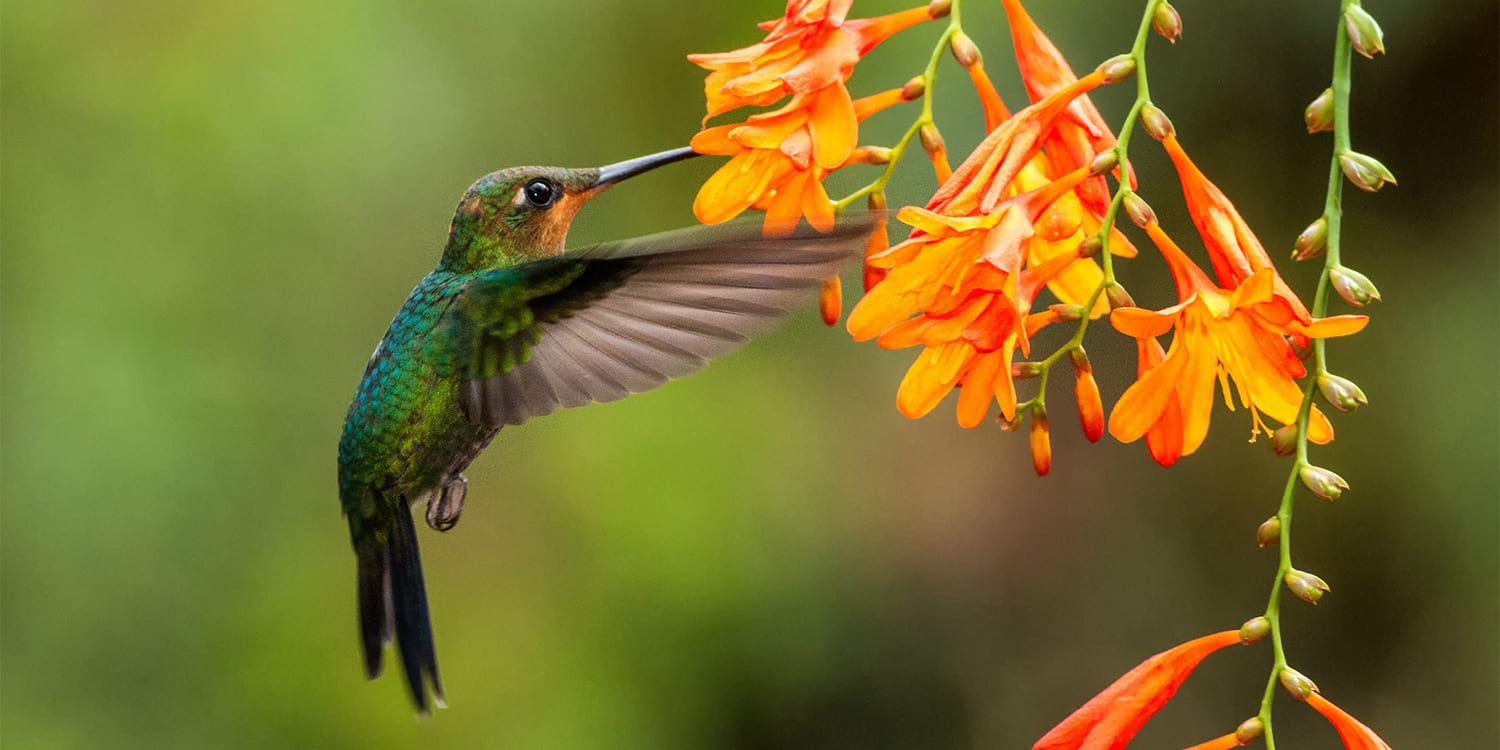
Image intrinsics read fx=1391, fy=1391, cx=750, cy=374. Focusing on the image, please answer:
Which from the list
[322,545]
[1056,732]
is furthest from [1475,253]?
[322,545]

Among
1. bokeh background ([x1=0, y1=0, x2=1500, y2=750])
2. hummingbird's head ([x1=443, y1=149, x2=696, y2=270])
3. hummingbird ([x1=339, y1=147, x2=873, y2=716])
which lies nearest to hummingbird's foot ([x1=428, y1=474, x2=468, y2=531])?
hummingbird ([x1=339, y1=147, x2=873, y2=716])

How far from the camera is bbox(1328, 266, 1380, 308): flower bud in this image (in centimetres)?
124

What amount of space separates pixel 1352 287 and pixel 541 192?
3.30ft

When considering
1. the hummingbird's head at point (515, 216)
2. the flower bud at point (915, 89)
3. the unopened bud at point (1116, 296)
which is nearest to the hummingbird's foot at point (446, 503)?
the hummingbird's head at point (515, 216)

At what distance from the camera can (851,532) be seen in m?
3.67

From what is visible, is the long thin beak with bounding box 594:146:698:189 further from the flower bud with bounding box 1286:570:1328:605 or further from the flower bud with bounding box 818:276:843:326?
the flower bud with bounding box 1286:570:1328:605

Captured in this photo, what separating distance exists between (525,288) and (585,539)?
2132 mm

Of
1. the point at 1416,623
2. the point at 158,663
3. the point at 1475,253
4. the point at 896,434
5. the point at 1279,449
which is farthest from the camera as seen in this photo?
the point at 896,434

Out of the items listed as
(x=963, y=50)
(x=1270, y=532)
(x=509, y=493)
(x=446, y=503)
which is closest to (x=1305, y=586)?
(x=1270, y=532)

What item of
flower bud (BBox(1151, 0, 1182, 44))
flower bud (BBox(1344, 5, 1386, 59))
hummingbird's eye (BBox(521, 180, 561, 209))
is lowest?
flower bud (BBox(1344, 5, 1386, 59))

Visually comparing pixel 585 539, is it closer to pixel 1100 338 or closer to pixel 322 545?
pixel 322 545

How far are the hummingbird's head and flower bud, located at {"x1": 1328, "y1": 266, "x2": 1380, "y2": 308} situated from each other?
35.8 inches

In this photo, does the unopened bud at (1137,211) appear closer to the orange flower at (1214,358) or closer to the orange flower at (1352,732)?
the orange flower at (1214,358)

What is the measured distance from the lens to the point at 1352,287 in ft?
4.10
